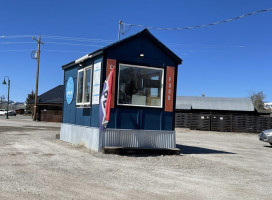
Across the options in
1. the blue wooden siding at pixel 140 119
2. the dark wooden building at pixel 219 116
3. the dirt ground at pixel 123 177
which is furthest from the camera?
the dark wooden building at pixel 219 116

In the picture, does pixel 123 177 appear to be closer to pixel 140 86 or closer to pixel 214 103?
pixel 140 86

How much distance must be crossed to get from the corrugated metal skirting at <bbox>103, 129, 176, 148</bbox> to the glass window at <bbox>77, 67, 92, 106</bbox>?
82.9 inches

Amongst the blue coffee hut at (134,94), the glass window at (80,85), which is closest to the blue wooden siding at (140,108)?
the blue coffee hut at (134,94)

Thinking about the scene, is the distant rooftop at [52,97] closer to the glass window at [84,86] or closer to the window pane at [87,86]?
the glass window at [84,86]

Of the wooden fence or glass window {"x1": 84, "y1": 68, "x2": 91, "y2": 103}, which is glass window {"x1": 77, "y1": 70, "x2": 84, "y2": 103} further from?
the wooden fence

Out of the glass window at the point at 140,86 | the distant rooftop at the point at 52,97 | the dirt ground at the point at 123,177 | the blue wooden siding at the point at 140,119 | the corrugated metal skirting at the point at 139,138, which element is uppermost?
the distant rooftop at the point at 52,97

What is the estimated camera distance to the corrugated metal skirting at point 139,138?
11.6 metres

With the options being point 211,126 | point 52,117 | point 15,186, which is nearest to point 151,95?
point 15,186

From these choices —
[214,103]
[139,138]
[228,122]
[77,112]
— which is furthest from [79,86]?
[214,103]

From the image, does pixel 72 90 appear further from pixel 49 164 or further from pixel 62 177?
pixel 62 177

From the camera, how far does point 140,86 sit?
12695 millimetres

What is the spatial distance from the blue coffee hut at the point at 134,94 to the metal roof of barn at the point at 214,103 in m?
34.6

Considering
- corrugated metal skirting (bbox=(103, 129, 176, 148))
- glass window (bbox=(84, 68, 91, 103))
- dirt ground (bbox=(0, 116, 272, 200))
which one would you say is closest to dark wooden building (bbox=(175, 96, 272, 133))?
corrugated metal skirting (bbox=(103, 129, 176, 148))

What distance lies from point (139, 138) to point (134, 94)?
1.65m
